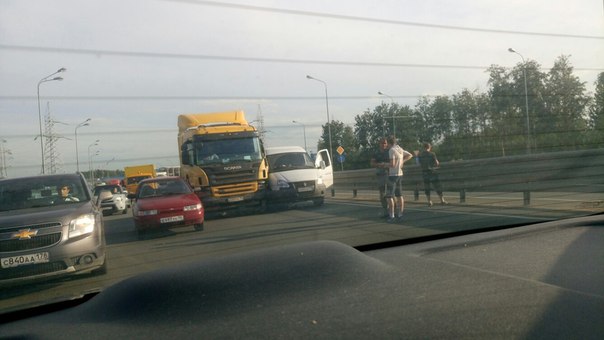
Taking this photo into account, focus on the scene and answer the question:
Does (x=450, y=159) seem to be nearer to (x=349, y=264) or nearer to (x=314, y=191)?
(x=314, y=191)

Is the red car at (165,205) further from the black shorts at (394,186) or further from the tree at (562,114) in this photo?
the tree at (562,114)

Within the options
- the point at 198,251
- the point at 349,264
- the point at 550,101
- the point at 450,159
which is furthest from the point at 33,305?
the point at 550,101

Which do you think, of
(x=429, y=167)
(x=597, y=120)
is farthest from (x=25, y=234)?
(x=597, y=120)

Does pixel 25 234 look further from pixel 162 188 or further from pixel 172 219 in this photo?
pixel 162 188

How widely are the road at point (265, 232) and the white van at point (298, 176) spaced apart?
741mm

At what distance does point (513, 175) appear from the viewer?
10703mm

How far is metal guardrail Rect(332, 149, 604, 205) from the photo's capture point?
9.83 m

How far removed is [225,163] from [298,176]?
2.05 metres

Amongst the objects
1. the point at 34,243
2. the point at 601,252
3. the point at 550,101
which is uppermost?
the point at 550,101

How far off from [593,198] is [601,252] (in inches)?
191

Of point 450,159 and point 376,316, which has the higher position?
point 450,159

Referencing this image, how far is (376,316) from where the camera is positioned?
2.99 m

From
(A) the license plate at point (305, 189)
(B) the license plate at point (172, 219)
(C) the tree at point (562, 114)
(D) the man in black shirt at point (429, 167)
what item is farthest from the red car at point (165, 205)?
(C) the tree at point (562, 114)

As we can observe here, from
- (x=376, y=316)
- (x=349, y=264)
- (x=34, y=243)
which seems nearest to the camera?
(x=376, y=316)
